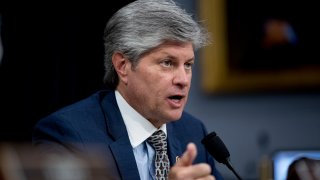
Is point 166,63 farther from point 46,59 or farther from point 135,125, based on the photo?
point 46,59

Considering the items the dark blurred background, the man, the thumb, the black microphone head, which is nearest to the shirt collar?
the man

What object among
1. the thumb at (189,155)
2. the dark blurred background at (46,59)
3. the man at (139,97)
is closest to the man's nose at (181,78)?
the man at (139,97)

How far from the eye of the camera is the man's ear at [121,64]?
1.98m

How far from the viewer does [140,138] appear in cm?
189

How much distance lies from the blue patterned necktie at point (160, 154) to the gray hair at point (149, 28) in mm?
223

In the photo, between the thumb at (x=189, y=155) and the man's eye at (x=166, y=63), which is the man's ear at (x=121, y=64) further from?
the thumb at (x=189, y=155)

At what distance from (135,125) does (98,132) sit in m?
0.12

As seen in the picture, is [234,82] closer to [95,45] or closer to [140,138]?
[95,45]

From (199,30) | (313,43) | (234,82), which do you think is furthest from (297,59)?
(199,30)

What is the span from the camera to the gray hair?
6.10 feet

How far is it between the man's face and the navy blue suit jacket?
Result: 0.29ft

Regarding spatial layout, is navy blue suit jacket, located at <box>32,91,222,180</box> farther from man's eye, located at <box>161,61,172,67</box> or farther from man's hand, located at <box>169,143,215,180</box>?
man's hand, located at <box>169,143,215,180</box>

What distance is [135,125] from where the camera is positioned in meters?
1.92

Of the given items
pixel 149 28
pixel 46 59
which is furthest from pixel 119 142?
pixel 46 59
